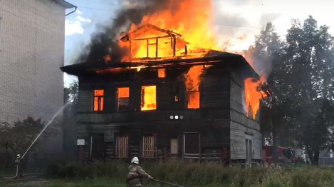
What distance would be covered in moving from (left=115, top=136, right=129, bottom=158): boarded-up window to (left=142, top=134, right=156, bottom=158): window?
1242mm

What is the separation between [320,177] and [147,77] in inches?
533

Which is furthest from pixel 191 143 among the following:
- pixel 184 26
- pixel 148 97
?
pixel 184 26

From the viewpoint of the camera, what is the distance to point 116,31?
30.0 m

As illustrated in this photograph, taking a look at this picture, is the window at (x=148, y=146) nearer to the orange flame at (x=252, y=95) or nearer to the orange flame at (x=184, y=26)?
the orange flame at (x=184, y=26)

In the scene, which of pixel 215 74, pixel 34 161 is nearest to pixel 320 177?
pixel 215 74

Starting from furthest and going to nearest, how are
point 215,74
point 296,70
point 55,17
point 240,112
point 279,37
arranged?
1. point 279,37
2. point 296,70
3. point 55,17
4. point 240,112
5. point 215,74

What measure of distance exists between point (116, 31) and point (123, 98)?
220 inches

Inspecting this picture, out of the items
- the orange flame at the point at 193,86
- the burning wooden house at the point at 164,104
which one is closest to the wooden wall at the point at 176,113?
the burning wooden house at the point at 164,104

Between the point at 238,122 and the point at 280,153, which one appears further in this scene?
the point at 280,153

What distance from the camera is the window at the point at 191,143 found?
25.0 metres

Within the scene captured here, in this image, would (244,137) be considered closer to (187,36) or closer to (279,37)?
(187,36)

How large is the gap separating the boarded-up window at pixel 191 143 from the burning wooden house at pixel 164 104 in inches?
0.7

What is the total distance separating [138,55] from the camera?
2772 centimetres

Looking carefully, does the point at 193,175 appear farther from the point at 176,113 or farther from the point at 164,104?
the point at 164,104
